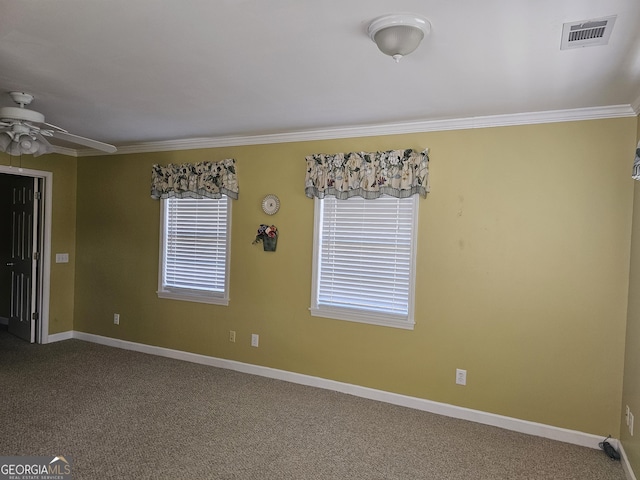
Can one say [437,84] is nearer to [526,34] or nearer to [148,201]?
[526,34]

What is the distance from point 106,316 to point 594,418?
5.30 metres

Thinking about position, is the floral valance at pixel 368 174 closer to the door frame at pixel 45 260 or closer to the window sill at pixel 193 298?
the window sill at pixel 193 298

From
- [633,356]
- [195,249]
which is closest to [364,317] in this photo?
[633,356]

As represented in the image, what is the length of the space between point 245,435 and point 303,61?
2.61 meters

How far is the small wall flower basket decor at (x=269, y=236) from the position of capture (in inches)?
165

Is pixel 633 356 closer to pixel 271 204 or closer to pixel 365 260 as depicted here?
pixel 365 260

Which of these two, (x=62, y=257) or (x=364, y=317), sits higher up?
(x=62, y=257)

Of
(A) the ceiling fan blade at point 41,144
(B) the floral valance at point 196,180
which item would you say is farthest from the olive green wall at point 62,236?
(A) the ceiling fan blade at point 41,144

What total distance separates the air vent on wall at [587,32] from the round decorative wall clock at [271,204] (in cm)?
277

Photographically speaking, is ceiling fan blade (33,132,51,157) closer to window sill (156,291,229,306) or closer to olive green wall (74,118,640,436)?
olive green wall (74,118,640,436)

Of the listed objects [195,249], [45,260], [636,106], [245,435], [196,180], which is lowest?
[245,435]

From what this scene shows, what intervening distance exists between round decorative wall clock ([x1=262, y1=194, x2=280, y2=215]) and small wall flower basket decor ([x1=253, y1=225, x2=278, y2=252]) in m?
0.16

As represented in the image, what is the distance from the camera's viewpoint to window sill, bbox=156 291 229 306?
453cm

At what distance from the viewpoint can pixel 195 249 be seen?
4.70 meters
